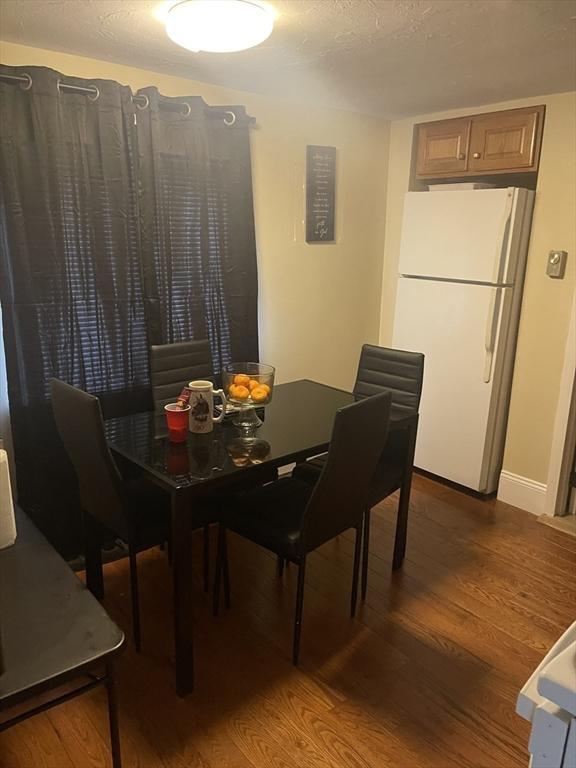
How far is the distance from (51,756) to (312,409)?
1.56 m

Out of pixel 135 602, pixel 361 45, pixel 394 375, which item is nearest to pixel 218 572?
pixel 135 602

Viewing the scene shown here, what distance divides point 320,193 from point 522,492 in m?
2.16

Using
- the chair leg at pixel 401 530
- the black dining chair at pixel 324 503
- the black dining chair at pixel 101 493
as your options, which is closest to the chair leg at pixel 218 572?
the black dining chair at pixel 324 503

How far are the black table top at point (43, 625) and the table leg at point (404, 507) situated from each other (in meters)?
1.59

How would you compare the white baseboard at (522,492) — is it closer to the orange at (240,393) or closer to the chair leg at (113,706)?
the orange at (240,393)

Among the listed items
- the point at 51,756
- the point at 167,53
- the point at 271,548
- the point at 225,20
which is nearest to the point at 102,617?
the point at 51,756

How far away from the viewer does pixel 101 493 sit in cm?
208

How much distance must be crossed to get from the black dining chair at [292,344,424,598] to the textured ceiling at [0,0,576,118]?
1.30 m

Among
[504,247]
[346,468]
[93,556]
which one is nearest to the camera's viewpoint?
[346,468]

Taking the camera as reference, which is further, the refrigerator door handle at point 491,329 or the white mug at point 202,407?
the refrigerator door handle at point 491,329

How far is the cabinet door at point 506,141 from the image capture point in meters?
3.09

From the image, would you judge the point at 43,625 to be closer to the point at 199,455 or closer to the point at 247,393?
the point at 199,455

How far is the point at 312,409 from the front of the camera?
2588 millimetres

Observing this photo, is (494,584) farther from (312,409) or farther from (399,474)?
(312,409)
